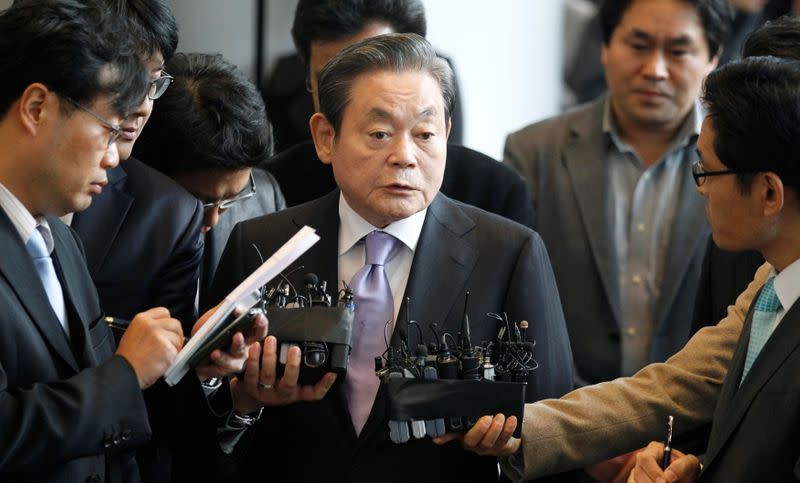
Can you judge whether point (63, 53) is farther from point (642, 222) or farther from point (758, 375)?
point (642, 222)

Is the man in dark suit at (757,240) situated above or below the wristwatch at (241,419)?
above

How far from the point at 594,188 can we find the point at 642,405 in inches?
55.3

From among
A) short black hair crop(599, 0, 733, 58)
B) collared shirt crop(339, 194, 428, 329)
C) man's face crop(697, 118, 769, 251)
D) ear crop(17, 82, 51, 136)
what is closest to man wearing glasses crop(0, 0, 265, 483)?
ear crop(17, 82, 51, 136)

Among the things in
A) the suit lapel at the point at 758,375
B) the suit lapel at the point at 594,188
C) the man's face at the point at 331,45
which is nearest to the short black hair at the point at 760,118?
the suit lapel at the point at 758,375

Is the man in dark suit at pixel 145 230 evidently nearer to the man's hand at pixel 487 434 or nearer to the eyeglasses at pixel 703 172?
the man's hand at pixel 487 434

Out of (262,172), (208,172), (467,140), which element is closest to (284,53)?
(467,140)

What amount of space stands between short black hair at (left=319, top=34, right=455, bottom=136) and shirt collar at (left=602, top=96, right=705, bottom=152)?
1.45 meters

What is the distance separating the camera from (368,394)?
274cm

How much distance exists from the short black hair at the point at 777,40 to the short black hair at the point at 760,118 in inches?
16.9

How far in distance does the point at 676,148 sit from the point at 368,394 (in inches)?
71.3

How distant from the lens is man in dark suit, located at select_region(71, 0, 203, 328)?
3074 millimetres

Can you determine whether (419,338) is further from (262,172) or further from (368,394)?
(262,172)

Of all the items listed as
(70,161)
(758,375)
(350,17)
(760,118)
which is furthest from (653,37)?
(70,161)

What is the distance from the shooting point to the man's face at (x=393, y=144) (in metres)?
2.79
